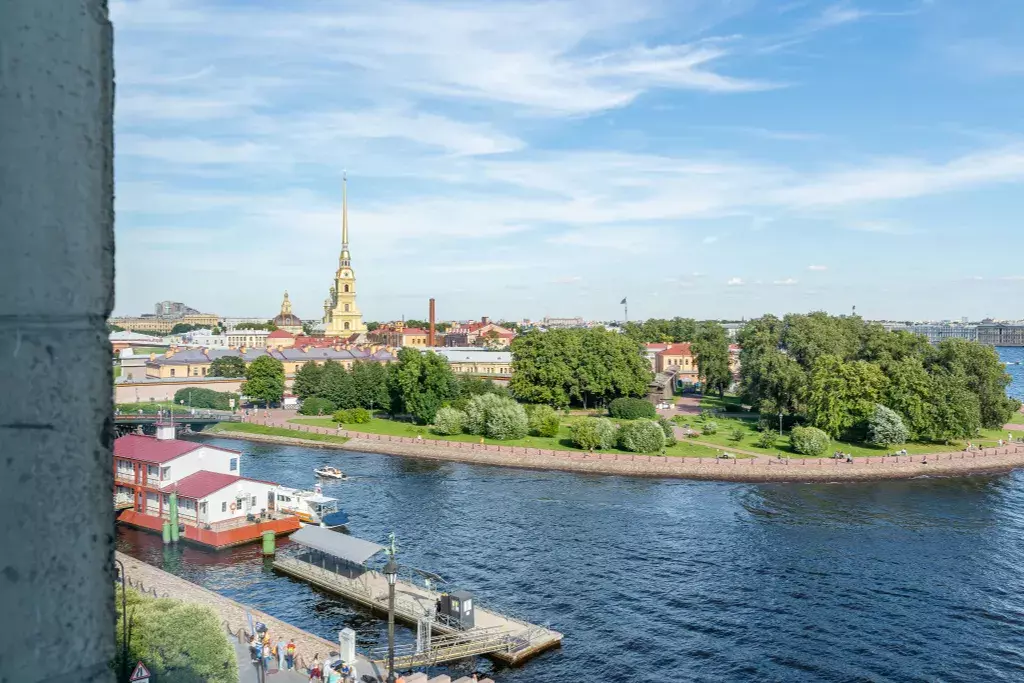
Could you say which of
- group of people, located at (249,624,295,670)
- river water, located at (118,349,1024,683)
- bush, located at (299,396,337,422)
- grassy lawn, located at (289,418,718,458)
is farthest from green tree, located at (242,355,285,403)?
group of people, located at (249,624,295,670)

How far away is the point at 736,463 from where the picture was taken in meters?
52.7

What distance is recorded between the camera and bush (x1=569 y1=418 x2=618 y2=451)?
5894 cm

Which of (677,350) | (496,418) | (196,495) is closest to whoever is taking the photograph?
(196,495)

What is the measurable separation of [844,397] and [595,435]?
20.6 m

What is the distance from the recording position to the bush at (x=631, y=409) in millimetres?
70375

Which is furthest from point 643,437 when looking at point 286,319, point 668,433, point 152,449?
point 286,319

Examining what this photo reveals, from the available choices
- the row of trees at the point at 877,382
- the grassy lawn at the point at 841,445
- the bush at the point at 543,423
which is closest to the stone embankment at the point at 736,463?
the grassy lawn at the point at 841,445

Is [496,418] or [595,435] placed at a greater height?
[496,418]

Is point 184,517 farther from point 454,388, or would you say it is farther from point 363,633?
point 454,388

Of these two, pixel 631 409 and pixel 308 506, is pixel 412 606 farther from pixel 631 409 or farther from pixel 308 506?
pixel 631 409

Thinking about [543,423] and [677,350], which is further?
[677,350]

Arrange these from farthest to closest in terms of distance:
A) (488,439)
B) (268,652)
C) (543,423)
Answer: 1. (543,423)
2. (488,439)
3. (268,652)

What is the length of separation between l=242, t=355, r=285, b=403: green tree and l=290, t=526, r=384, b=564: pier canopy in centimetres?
5498

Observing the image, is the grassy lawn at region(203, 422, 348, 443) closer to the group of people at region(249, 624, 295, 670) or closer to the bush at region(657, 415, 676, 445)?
the bush at region(657, 415, 676, 445)
